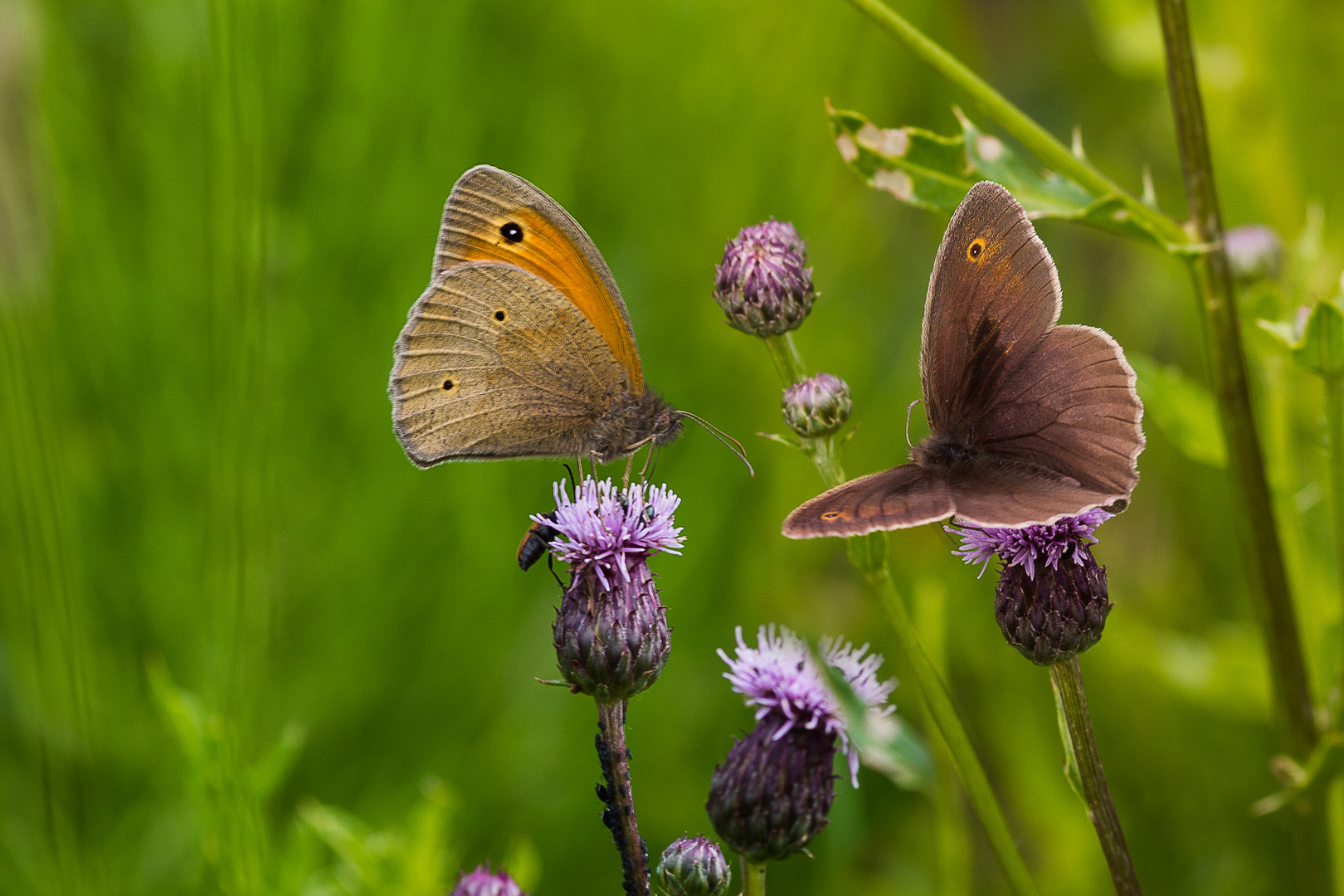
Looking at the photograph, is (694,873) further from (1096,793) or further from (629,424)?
(629,424)

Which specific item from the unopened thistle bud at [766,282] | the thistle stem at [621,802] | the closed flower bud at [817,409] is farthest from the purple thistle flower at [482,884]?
the unopened thistle bud at [766,282]

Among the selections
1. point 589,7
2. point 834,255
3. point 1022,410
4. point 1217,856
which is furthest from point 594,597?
point 589,7

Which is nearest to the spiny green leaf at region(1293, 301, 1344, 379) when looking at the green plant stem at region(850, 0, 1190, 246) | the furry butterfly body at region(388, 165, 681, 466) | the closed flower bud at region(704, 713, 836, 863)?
the green plant stem at region(850, 0, 1190, 246)

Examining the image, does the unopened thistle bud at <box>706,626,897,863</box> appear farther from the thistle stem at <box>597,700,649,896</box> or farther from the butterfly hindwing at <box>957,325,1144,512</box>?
the butterfly hindwing at <box>957,325,1144,512</box>

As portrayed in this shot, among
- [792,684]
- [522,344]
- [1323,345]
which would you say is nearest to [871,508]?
[792,684]

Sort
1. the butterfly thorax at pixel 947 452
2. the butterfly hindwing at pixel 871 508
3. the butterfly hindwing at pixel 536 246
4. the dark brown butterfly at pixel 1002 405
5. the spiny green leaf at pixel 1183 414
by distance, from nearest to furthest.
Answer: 1. the butterfly hindwing at pixel 871 508
2. the dark brown butterfly at pixel 1002 405
3. the butterfly thorax at pixel 947 452
4. the spiny green leaf at pixel 1183 414
5. the butterfly hindwing at pixel 536 246

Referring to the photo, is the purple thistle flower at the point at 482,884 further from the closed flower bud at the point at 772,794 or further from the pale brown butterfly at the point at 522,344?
the pale brown butterfly at the point at 522,344
